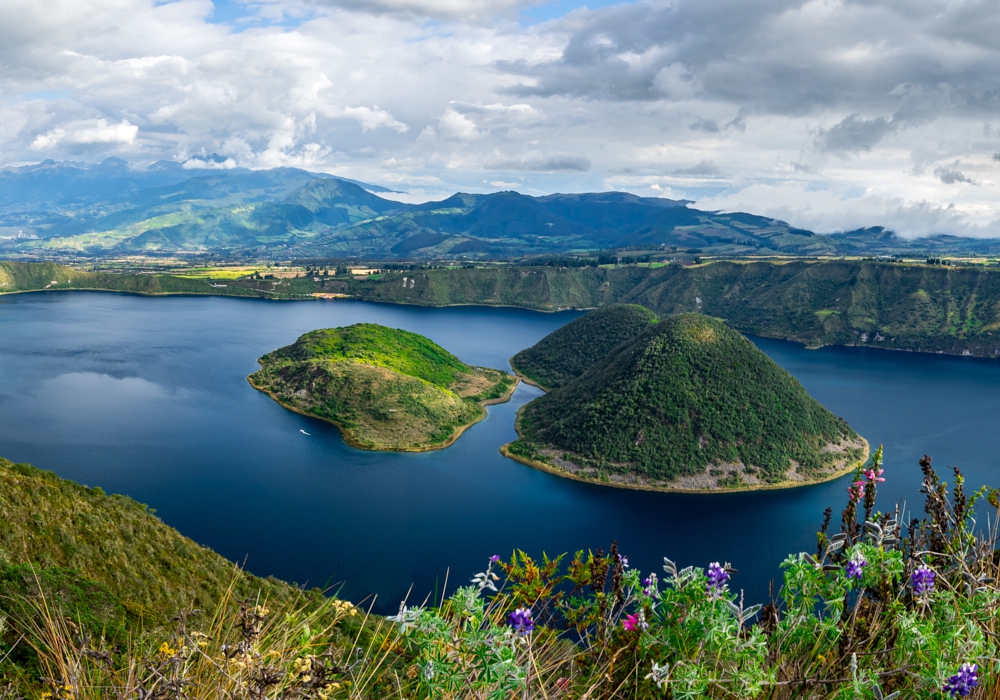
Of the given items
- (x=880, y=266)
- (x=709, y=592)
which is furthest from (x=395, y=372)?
(x=880, y=266)

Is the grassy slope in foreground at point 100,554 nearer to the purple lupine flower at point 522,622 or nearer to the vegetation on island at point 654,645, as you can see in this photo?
the vegetation on island at point 654,645

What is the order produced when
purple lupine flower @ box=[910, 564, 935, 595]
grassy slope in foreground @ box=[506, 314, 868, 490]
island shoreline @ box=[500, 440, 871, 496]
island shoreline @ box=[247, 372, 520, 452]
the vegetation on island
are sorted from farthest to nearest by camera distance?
island shoreline @ box=[247, 372, 520, 452] → grassy slope in foreground @ box=[506, 314, 868, 490] → island shoreline @ box=[500, 440, 871, 496] → purple lupine flower @ box=[910, 564, 935, 595] → the vegetation on island

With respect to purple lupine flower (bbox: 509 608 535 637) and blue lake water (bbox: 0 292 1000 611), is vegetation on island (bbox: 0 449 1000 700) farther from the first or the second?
blue lake water (bbox: 0 292 1000 611)

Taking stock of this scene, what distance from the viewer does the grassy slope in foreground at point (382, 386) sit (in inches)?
2995

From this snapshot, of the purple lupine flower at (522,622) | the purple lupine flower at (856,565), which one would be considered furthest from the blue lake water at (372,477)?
the purple lupine flower at (856,565)

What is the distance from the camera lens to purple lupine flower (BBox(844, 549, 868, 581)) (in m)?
6.08

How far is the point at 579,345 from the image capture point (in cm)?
11256

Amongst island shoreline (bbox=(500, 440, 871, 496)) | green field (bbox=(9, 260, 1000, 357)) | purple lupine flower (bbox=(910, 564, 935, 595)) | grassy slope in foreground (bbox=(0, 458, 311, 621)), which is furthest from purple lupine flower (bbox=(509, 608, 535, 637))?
green field (bbox=(9, 260, 1000, 357))

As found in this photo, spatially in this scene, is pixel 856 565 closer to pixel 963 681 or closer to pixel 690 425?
pixel 963 681

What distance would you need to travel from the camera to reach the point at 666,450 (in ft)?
222

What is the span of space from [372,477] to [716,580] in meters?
59.6

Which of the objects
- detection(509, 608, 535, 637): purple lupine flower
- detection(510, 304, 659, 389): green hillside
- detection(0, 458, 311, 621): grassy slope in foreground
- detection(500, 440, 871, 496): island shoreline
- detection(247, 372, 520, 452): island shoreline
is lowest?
detection(500, 440, 871, 496): island shoreline

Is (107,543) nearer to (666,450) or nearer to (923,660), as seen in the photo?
(923,660)

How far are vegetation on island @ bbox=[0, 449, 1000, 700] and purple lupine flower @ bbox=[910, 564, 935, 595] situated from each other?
23mm
